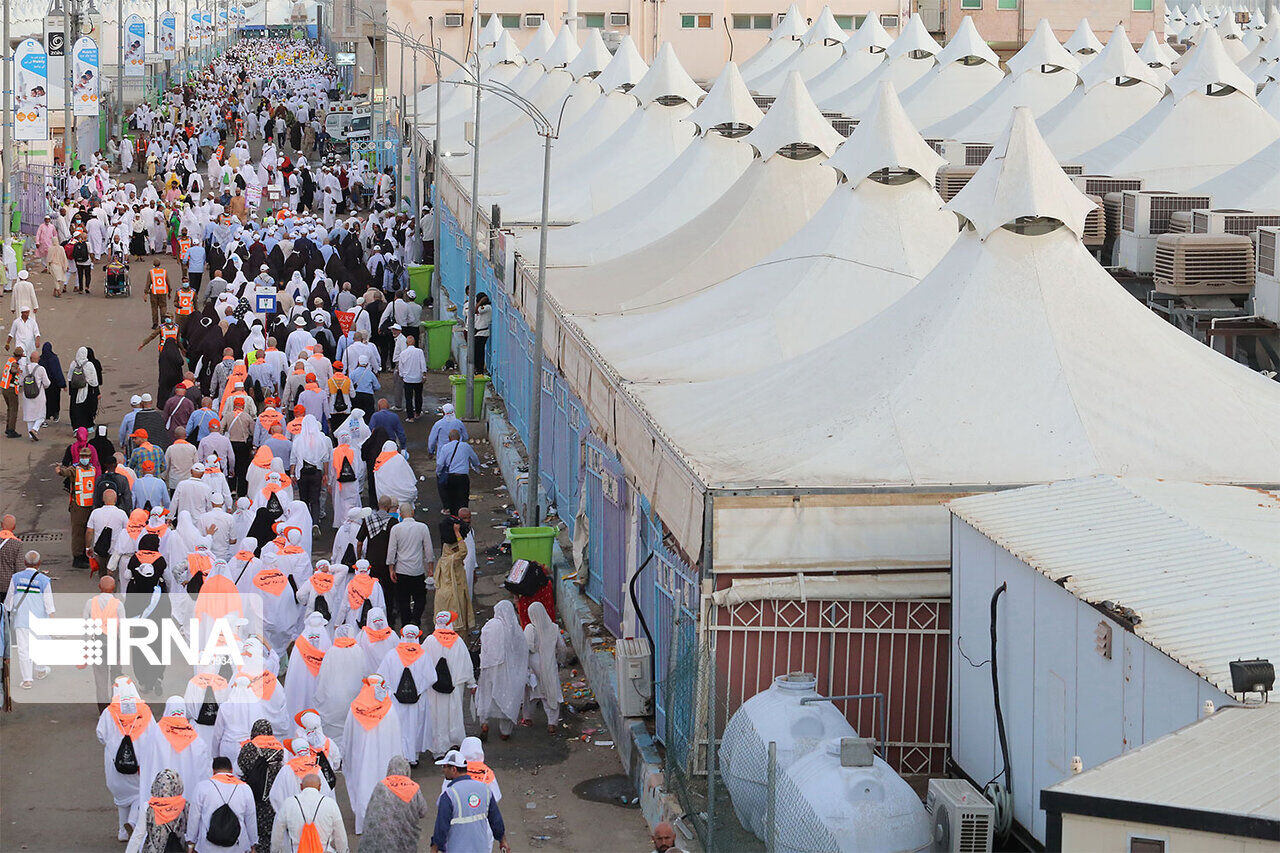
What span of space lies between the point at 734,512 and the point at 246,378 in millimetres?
12075

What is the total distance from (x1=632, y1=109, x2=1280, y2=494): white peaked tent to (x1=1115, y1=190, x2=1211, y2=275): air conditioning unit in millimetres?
6090

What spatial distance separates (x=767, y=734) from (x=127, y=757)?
4040mm

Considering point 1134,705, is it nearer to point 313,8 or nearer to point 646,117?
point 646,117

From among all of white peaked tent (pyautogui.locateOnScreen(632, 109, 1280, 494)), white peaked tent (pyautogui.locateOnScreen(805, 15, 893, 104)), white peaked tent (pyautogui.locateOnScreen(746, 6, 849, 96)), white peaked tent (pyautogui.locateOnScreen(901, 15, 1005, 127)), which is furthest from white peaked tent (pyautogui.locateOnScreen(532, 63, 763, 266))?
white peaked tent (pyautogui.locateOnScreen(746, 6, 849, 96))

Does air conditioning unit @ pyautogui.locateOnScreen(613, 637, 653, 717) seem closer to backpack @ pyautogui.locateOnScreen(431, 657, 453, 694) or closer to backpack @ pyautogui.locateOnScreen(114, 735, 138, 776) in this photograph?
backpack @ pyautogui.locateOnScreen(431, 657, 453, 694)

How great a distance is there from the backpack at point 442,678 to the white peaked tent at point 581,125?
54.4 ft

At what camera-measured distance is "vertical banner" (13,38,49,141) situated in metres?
39.4

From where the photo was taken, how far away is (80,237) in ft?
111

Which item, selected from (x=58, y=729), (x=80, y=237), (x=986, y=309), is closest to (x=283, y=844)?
(x=58, y=729)

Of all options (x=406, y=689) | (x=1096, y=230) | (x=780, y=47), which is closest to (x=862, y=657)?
(x=406, y=689)

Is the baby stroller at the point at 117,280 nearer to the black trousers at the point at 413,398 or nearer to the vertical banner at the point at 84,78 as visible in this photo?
the black trousers at the point at 413,398

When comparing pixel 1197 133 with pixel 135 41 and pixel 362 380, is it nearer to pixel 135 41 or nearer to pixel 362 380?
pixel 362 380

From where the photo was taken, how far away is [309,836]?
11.2 m

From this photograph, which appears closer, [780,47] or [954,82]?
[954,82]
